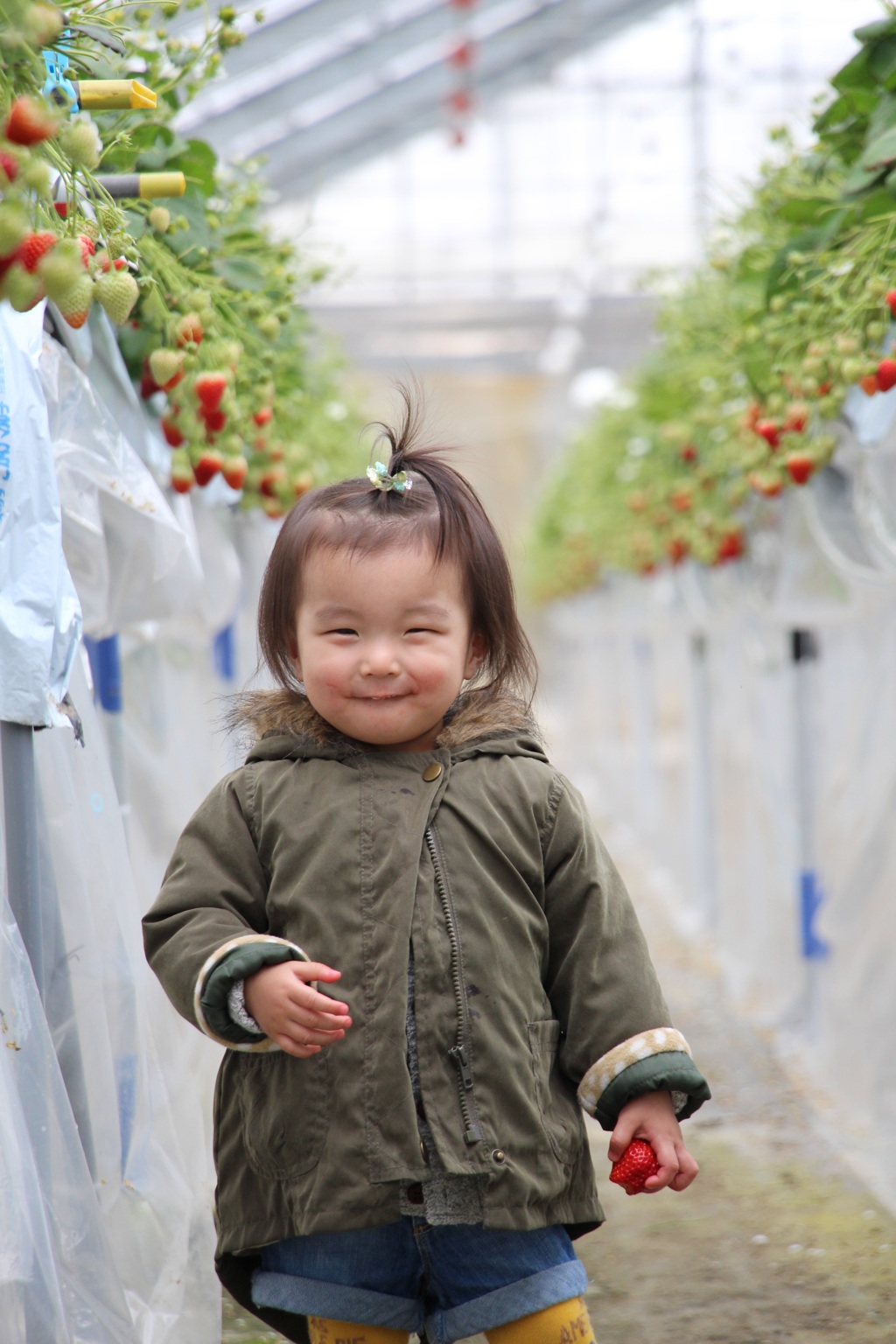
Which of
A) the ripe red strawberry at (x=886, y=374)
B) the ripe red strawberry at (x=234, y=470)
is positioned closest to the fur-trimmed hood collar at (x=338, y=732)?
the ripe red strawberry at (x=234, y=470)

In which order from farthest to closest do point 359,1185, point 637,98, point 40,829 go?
1. point 637,98
2. point 40,829
3. point 359,1185

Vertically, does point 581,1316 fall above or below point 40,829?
below

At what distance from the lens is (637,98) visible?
288 inches

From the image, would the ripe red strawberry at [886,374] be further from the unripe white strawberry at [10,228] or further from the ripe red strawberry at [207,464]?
the unripe white strawberry at [10,228]

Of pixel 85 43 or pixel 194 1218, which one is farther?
pixel 85 43

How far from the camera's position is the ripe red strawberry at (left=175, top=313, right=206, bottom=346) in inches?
72.1

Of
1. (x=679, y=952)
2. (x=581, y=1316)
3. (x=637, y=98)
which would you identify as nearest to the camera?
(x=581, y=1316)

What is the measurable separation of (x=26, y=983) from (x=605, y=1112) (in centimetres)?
58

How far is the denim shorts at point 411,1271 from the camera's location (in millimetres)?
1377

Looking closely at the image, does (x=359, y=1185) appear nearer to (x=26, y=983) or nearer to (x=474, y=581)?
(x=26, y=983)

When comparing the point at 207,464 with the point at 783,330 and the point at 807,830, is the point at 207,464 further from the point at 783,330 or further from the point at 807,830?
the point at 807,830

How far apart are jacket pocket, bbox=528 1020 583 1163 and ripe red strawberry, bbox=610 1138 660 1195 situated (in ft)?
0.20

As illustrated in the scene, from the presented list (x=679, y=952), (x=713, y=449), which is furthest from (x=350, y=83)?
(x=679, y=952)

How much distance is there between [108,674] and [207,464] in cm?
46
